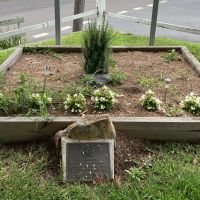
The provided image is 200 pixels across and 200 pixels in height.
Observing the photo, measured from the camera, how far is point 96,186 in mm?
3553

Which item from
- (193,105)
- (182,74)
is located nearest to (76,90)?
(193,105)


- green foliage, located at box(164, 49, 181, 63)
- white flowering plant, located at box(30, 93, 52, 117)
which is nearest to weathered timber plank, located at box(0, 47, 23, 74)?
white flowering plant, located at box(30, 93, 52, 117)

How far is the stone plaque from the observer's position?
3.63 meters

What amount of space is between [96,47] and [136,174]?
212cm

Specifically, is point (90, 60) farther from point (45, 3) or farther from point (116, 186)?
point (45, 3)

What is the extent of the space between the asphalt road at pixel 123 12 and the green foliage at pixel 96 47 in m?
5.17

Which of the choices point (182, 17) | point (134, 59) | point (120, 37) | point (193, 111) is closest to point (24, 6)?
point (182, 17)

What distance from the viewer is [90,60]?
5.31 metres

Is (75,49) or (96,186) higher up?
(75,49)

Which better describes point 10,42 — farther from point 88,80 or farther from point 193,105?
point 193,105

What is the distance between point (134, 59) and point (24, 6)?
9257mm

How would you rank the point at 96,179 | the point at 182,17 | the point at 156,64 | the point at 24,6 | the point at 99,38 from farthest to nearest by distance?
1. the point at 24,6
2. the point at 182,17
3. the point at 156,64
4. the point at 99,38
5. the point at 96,179

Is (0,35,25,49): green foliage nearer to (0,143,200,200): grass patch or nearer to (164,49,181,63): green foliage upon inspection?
(164,49,181,63): green foliage

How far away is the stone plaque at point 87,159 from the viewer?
363 centimetres
